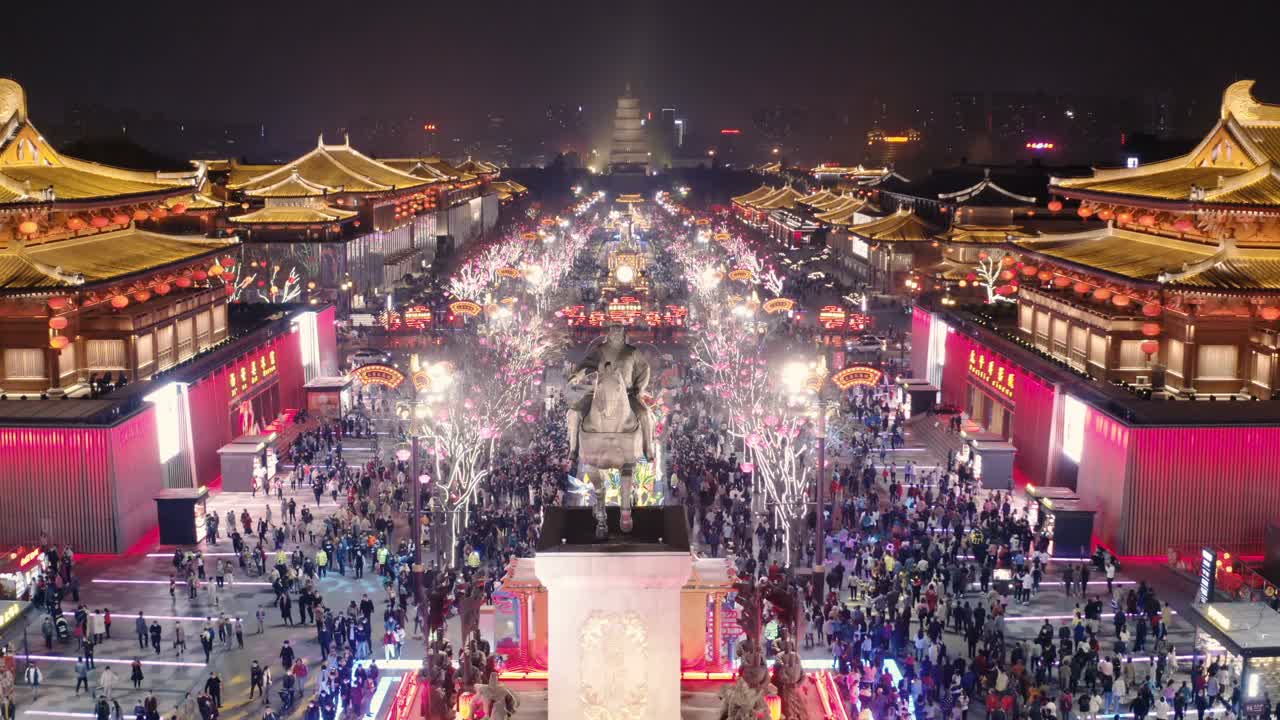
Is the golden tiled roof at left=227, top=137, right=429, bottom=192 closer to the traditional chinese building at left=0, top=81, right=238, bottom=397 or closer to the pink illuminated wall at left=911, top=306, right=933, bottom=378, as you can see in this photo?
the traditional chinese building at left=0, top=81, right=238, bottom=397

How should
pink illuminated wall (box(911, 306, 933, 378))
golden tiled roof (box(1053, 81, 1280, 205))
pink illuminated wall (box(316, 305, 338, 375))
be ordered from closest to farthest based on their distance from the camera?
golden tiled roof (box(1053, 81, 1280, 205)) < pink illuminated wall (box(316, 305, 338, 375)) < pink illuminated wall (box(911, 306, 933, 378))

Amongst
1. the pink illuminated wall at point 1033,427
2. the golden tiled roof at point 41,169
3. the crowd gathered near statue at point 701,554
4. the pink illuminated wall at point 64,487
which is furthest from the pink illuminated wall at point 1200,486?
the golden tiled roof at point 41,169

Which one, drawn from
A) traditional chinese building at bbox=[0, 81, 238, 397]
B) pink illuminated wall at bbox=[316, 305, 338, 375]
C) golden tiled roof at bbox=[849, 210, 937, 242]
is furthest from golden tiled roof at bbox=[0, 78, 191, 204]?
golden tiled roof at bbox=[849, 210, 937, 242]

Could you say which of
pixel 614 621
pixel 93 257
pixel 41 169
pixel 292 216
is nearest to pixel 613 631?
pixel 614 621

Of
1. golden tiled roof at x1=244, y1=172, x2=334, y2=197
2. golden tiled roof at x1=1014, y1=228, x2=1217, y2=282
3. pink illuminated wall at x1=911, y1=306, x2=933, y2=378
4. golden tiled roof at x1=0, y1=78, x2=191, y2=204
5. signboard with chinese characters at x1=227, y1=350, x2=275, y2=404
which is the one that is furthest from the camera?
golden tiled roof at x1=244, y1=172, x2=334, y2=197

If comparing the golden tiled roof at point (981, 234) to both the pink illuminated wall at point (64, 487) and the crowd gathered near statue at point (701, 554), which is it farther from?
the pink illuminated wall at point (64, 487)
